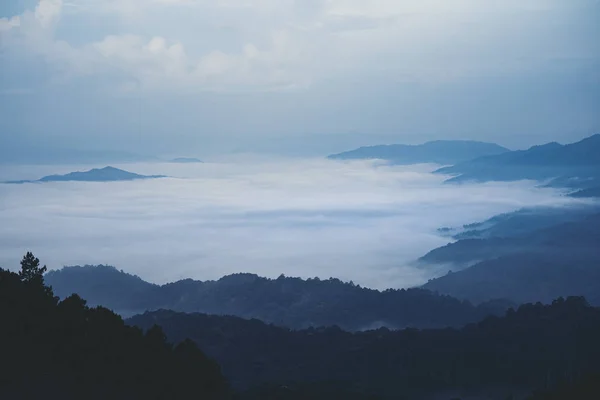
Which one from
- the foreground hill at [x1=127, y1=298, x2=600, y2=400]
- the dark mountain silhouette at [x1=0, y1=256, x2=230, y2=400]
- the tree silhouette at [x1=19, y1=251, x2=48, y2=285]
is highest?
the tree silhouette at [x1=19, y1=251, x2=48, y2=285]

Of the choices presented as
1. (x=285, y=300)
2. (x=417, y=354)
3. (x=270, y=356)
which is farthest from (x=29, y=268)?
(x=285, y=300)

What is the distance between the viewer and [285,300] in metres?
102

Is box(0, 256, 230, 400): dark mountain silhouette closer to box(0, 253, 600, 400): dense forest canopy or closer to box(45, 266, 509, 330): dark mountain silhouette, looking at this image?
box(0, 253, 600, 400): dense forest canopy

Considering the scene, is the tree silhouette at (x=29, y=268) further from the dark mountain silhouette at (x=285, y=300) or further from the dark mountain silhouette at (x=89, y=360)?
the dark mountain silhouette at (x=285, y=300)

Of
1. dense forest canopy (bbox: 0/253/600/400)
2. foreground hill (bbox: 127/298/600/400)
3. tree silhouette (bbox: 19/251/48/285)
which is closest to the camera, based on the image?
dense forest canopy (bbox: 0/253/600/400)

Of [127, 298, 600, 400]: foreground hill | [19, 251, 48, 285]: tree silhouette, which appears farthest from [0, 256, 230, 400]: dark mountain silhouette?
[127, 298, 600, 400]: foreground hill

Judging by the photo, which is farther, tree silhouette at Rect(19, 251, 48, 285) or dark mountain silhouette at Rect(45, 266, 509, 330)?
dark mountain silhouette at Rect(45, 266, 509, 330)

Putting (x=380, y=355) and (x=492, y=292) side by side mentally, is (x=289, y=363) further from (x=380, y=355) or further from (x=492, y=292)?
(x=492, y=292)

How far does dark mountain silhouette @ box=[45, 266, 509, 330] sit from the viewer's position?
Result: 91.1 metres

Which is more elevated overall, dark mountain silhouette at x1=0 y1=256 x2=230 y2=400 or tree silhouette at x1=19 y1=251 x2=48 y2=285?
tree silhouette at x1=19 y1=251 x2=48 y2=285

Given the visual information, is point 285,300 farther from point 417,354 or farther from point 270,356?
point 417,354

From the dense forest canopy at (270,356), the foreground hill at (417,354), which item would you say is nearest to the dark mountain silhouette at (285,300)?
the dense forest canopy at (270,356)

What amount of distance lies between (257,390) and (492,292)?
8765 cm

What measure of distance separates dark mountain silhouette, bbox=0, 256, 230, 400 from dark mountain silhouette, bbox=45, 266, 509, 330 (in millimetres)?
64470
